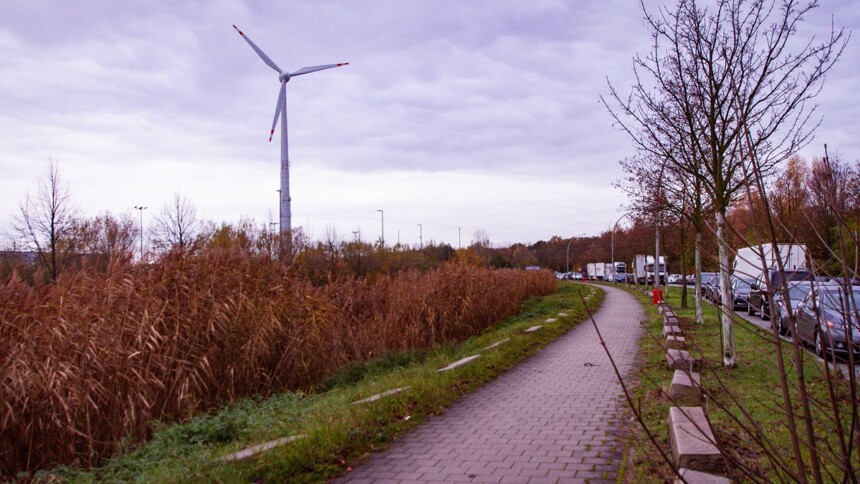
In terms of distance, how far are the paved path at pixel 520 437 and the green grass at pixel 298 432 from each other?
0.88ft

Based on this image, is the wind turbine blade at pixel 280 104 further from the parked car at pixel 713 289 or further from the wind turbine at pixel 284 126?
the parked car at pixel 713 289

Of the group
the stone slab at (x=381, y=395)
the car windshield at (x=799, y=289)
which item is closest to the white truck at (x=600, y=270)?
the stone slab at (x=381, y=395)

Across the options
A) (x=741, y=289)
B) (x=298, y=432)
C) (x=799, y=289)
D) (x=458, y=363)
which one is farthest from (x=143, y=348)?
(x=741, y=289)

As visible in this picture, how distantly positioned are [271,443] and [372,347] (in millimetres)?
7418

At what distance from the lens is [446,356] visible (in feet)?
41.1

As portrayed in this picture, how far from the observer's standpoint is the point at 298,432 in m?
6.36

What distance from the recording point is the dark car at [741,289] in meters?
2.92

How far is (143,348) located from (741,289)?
22.3 meters

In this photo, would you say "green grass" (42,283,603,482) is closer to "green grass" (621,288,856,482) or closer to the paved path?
the paved path

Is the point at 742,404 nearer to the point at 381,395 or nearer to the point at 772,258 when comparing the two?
the point at 772,258

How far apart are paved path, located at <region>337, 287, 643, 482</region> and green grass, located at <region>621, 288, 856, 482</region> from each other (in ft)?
1.23

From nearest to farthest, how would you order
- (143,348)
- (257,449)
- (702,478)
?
(702,478) → (257,449) → (143,348)

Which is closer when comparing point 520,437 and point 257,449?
point 257,449

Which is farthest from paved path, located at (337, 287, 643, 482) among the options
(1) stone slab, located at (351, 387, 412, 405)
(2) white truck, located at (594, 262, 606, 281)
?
(2) white truck, located at (594, 262, 606, 281)
